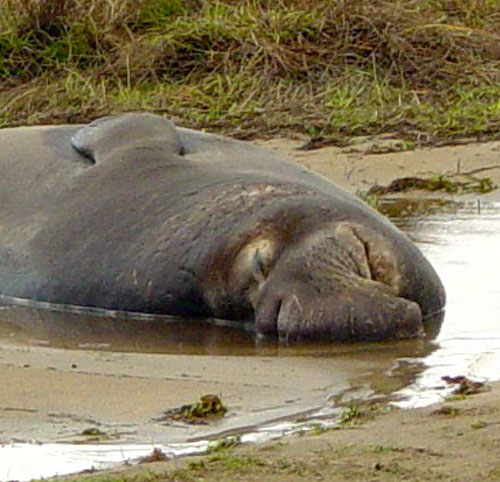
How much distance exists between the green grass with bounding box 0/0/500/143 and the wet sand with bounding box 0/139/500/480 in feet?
14.4

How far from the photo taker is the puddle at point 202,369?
14.5 ft

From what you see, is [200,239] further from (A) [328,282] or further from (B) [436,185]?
(B) [436,185]

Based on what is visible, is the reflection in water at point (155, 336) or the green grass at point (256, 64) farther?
the green grass at point (256, 64)

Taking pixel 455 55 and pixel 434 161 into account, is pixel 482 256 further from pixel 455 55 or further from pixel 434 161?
pixel 455 55

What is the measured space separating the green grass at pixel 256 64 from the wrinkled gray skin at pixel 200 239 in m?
3.12

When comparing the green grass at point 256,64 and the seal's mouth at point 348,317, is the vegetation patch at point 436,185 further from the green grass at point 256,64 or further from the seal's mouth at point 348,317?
the seal's mouth at point 348,317

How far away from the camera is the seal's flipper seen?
717 cm

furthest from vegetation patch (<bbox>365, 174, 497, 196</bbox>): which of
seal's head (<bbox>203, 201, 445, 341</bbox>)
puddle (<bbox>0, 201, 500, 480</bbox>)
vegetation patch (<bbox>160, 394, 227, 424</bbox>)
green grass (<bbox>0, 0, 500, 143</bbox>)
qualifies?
vegetation patch (<bbox>160, 394, 227, 424</bbox>)

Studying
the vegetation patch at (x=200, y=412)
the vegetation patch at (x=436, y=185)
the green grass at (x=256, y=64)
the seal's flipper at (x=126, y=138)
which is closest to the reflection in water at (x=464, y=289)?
the vegetation patch at (x=436, y=185)

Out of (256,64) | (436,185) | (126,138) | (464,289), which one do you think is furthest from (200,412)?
(256,64)

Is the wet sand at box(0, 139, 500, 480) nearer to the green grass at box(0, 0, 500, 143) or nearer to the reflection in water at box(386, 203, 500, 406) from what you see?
the reflection in water at box(386, 203, 500, 406)

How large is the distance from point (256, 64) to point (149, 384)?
19.9 feet

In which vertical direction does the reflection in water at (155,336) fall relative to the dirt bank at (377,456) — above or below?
below

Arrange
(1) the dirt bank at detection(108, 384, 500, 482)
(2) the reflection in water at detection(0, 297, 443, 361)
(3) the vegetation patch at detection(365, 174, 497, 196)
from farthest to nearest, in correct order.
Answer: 1. (3) the vegetation patch at detection(365, 174, 497, 196)
2. (2) the reflection in water at detection(0, 297, 443, 361)
3. (1) the dirt bank at detection(108, 384, 500, 482)
